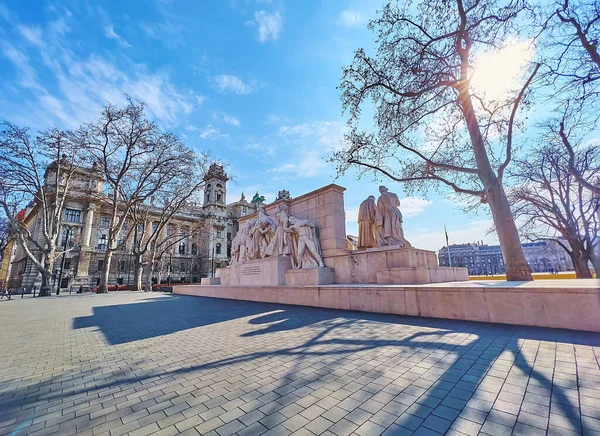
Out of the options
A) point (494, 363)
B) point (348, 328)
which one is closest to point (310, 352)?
point (348, 328)

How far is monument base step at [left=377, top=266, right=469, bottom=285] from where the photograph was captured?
784 centimetres

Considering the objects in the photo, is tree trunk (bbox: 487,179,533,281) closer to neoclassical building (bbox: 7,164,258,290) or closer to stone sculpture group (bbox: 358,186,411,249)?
stone sculpture group (bbox: 358,186,411,249)

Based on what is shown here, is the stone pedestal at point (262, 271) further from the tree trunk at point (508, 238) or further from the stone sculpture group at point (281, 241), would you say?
the tree trunk at point (508, 238)

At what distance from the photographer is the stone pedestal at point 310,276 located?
9.81 metres

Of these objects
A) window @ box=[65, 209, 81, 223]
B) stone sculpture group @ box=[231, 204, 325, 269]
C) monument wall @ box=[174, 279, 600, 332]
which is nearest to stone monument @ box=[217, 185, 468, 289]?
stone sculpture group @ box=[231, 204, 325, 269]

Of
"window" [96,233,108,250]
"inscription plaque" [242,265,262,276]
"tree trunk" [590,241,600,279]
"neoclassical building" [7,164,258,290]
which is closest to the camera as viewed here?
"inscription plaque" [242,265,262,276]

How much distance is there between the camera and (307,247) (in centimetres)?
1082

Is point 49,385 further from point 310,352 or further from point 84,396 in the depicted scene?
point 310,352

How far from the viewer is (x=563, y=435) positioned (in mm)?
1722

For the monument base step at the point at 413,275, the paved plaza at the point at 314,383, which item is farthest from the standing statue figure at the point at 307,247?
the paved plaza at the point at 314,383

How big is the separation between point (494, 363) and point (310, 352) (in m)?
2.27

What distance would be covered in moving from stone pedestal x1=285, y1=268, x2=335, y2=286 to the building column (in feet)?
157

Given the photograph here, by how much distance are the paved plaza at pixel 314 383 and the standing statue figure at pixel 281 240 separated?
6731mm

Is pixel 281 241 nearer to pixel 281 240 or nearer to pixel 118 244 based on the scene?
pixel 281 240
